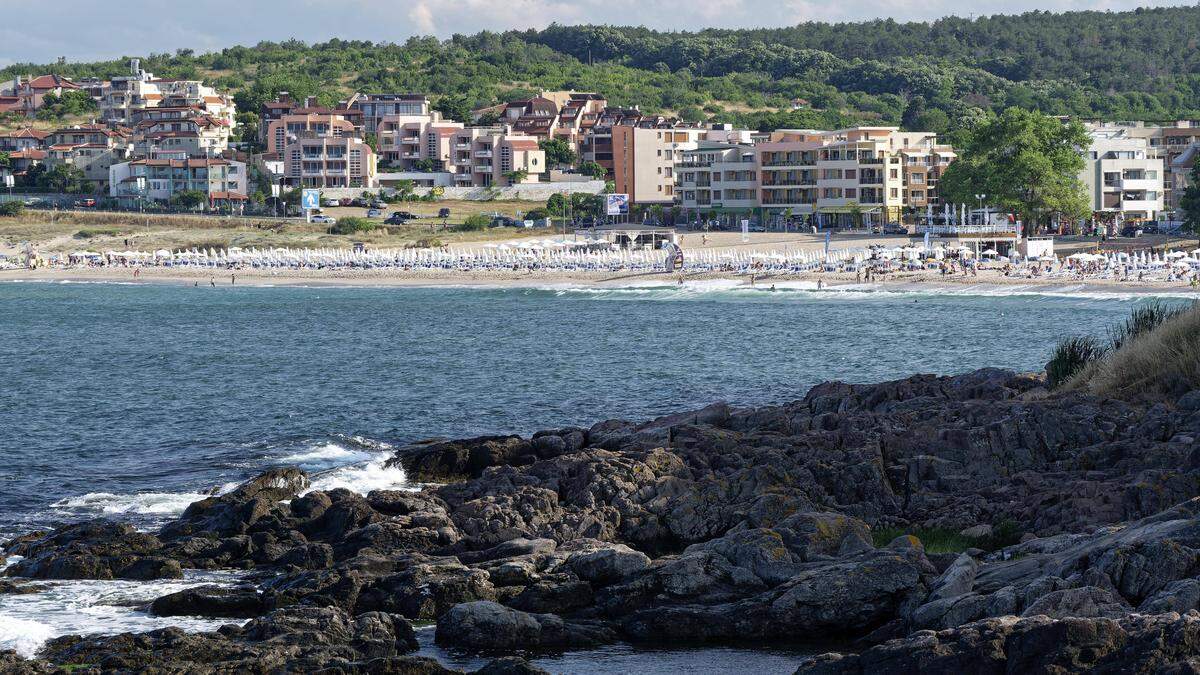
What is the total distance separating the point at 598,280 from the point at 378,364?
39.2 metres

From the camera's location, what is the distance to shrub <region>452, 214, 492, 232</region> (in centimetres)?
10919

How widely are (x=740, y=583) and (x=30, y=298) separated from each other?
248ft

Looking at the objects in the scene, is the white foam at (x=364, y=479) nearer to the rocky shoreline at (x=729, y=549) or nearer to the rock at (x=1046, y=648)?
the rocky shoreline at (x=729, y=549)

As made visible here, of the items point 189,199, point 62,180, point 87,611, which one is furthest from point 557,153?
point 87,611

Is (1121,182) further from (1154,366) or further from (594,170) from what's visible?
(1154,366)

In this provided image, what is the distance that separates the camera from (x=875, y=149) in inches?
4205

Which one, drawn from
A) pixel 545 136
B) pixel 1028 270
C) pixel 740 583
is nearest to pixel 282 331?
pixel 1028 270

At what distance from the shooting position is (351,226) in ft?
357

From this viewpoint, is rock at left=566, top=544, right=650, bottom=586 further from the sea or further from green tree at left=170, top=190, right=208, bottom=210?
green tree at left=170, top=190, right=208, bottom=210

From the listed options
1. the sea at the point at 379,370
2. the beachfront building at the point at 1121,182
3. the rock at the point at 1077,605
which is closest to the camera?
the rock at the point at 1077,605

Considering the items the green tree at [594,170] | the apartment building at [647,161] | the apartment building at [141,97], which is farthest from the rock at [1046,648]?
the apartment building at [141,97]

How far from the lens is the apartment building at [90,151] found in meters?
130

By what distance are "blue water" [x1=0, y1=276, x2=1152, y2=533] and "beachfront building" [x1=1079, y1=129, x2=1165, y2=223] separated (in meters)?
37.3

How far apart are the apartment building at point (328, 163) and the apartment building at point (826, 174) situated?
26.7 metres
